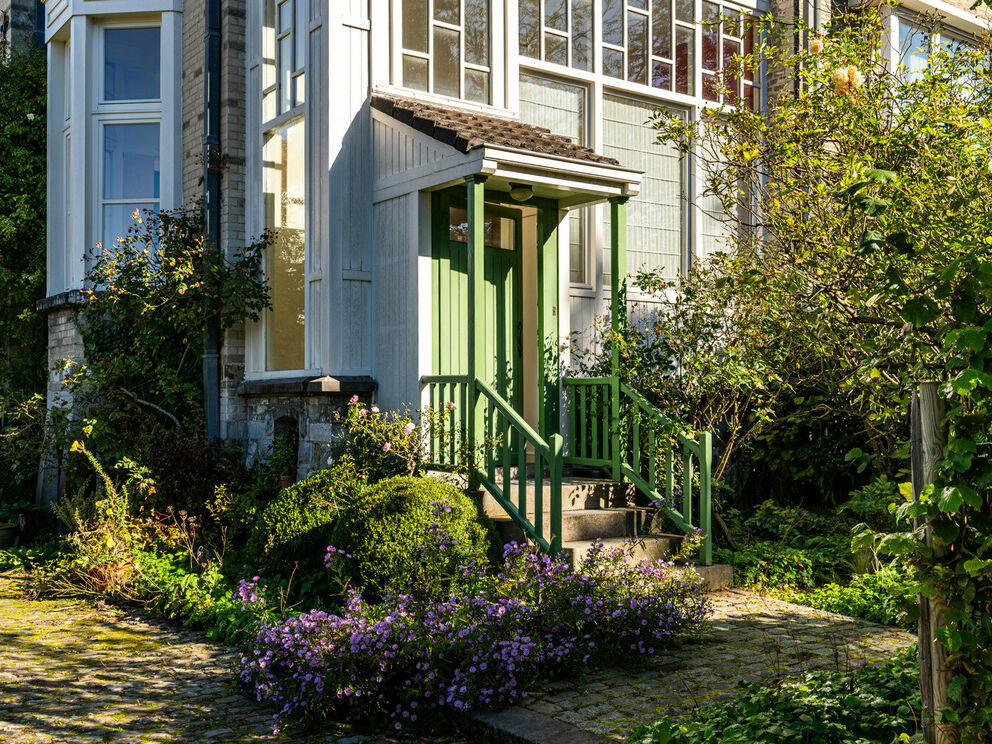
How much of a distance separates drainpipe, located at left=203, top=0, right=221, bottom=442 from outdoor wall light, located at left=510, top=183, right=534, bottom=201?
3.20m

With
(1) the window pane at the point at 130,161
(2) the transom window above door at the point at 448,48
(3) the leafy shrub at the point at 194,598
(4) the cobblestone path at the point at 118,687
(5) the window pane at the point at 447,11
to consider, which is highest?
(5) the window pane at the point at 447,11

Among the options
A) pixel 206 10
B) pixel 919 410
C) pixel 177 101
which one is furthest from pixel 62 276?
pixel 919 410

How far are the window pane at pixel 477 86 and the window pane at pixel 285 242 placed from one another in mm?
1524

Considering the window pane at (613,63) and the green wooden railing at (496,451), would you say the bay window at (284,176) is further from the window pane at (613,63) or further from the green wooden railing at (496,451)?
the window pane at (613,63)

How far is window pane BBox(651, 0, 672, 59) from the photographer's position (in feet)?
33.1

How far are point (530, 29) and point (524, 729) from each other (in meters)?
6.97

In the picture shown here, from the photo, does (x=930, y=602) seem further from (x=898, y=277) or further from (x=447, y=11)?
(x=447, y=11)

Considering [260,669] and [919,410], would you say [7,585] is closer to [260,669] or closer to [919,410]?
[260,669]

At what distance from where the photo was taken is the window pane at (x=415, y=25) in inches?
326

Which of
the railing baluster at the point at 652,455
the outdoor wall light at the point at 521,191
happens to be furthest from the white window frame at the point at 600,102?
the railing baluster at the point at 652,455

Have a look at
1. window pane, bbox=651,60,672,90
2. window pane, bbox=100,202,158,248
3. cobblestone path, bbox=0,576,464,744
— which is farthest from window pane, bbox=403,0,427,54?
cobblestone path, bbox=0,576,464,744

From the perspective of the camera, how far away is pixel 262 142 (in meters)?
9.14

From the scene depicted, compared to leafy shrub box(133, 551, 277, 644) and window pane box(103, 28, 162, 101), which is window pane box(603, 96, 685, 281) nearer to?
window pane box(103, 28, 162, 101)

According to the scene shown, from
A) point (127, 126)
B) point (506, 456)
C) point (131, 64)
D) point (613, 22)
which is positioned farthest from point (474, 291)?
point (131, 64)
